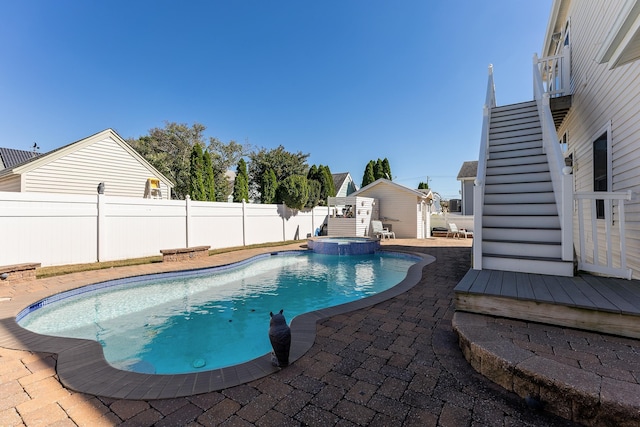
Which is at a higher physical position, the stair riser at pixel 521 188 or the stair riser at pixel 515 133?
the stair riser at pixel 515 133

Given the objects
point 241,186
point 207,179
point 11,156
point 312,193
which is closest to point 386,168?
point 312,193

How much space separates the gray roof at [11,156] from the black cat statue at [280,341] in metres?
21.1

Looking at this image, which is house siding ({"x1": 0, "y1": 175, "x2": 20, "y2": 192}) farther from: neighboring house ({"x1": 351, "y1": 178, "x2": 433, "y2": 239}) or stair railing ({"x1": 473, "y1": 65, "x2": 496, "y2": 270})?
neighboring house ({"x1": 351, "y1": 178, "x2": 433, "y2": 239})

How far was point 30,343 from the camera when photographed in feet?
10.0

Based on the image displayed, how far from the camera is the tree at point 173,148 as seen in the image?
21.3 metres

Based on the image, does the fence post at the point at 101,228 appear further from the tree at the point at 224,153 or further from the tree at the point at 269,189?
the tree at the point at 224,153

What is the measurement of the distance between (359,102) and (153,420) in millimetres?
16373

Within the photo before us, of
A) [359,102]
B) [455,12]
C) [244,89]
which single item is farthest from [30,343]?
[244,89]

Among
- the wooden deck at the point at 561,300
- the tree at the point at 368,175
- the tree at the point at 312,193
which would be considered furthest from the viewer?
the tree at the point at 368,175

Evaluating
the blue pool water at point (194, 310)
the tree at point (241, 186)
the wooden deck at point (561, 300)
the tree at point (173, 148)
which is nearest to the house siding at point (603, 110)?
the wooden deck at point (561, 300)

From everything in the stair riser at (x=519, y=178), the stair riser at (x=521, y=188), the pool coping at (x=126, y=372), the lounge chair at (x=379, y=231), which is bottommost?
the pool coping at (x=126, y=372)

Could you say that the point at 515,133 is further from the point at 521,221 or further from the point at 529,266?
the point at 529,266

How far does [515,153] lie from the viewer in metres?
5.65

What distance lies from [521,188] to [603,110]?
174cm
